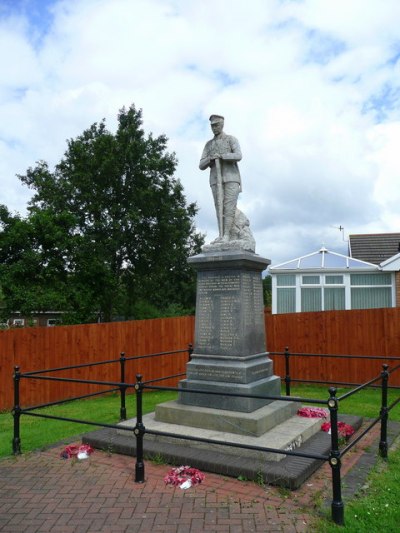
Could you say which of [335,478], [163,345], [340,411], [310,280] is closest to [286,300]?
[310,280]

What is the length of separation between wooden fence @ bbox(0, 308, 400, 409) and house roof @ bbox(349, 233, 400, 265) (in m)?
8.39

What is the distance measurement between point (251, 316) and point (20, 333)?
578cm

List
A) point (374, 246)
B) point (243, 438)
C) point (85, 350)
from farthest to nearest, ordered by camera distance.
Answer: point (374, 246) < point (85, 350) < point (243, 438)

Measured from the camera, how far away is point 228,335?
6465 millimetres

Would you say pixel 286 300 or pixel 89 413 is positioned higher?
pixel 286 300

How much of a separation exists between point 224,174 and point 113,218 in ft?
55.4

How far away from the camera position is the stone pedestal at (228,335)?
20.6ft

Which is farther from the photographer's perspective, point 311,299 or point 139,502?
point 311,299

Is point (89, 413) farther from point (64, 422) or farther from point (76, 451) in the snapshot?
point (76, 451)

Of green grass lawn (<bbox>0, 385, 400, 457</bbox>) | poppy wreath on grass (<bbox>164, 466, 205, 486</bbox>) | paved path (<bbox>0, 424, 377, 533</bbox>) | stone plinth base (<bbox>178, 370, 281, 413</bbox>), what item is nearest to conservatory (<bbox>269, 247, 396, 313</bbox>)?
green grass lawn (<bbox>0, 385, 400, 457</bbox>)

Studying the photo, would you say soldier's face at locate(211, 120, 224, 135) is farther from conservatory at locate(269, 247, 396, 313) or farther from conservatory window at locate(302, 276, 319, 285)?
conservatory window at locate(302, 276, 319, 285)

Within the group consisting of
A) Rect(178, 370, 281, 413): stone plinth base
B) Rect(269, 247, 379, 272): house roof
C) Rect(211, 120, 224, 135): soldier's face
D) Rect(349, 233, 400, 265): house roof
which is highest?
Rect(211, 120, 224, 135): soldier's face

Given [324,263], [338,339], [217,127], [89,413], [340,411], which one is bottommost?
[89,413]

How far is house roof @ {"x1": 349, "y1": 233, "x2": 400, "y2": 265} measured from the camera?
19.2 m
